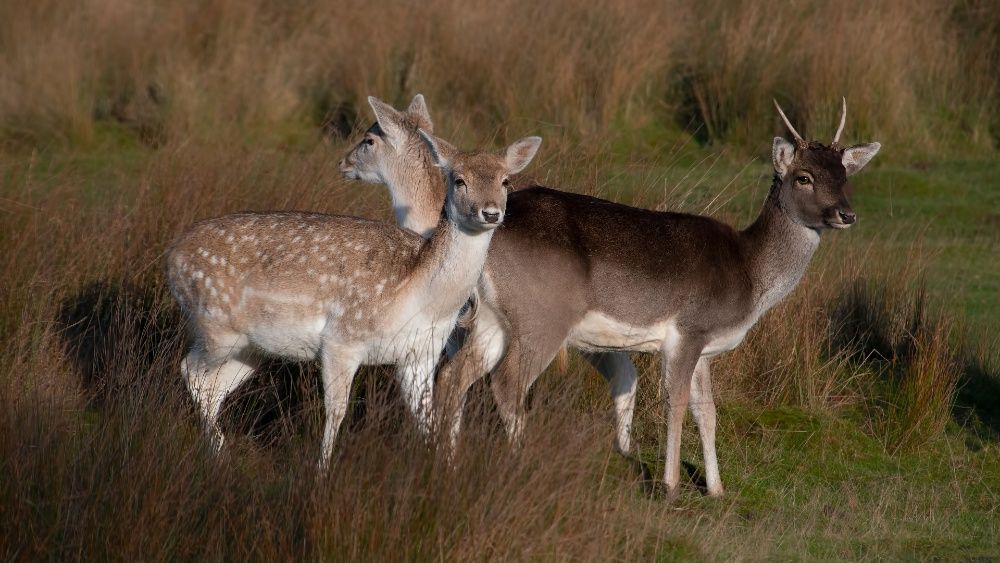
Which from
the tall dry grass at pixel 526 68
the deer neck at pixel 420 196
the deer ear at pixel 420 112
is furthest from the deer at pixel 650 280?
the tall dry grass at pixel 526 68

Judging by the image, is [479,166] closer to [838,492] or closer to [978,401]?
[838,492]

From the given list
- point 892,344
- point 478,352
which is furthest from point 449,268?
point 892,344

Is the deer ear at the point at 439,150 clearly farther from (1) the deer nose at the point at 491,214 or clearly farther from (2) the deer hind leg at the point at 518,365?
(2) the deer hind leg at the point at 518,365

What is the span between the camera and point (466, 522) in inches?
183

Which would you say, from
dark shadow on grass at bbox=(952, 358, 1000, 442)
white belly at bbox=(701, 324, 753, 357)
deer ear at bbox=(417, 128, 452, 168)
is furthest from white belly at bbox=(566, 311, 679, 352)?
dark shadow on grass at bbox=(952, 358, 1000, 442)

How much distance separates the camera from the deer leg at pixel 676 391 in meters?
6.54

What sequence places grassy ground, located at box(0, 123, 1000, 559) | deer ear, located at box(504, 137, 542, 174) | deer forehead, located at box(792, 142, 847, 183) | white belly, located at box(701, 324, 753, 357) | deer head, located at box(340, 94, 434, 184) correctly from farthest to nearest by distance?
deer head, located at box(340, 94, 434, 184) < deer forehead, located at box(792, 142, 847, 183) < white belly, located at box(701, 324, 753, 357) < deer ear, located at box(504, 137, 542, 174) < grassy ground, located at box(0, 123, 1000, 559)

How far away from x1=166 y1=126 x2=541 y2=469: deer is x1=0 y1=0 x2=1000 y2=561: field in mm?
182

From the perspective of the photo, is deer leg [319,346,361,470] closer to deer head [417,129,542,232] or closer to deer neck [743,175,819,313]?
deer head [417,129,542,232]

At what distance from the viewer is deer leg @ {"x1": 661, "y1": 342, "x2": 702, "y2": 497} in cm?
654

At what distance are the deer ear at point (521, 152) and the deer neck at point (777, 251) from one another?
1.28 meters

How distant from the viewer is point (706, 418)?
6789mm

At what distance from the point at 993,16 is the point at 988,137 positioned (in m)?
1.37

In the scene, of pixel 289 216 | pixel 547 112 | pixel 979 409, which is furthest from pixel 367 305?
pixel 547 112
